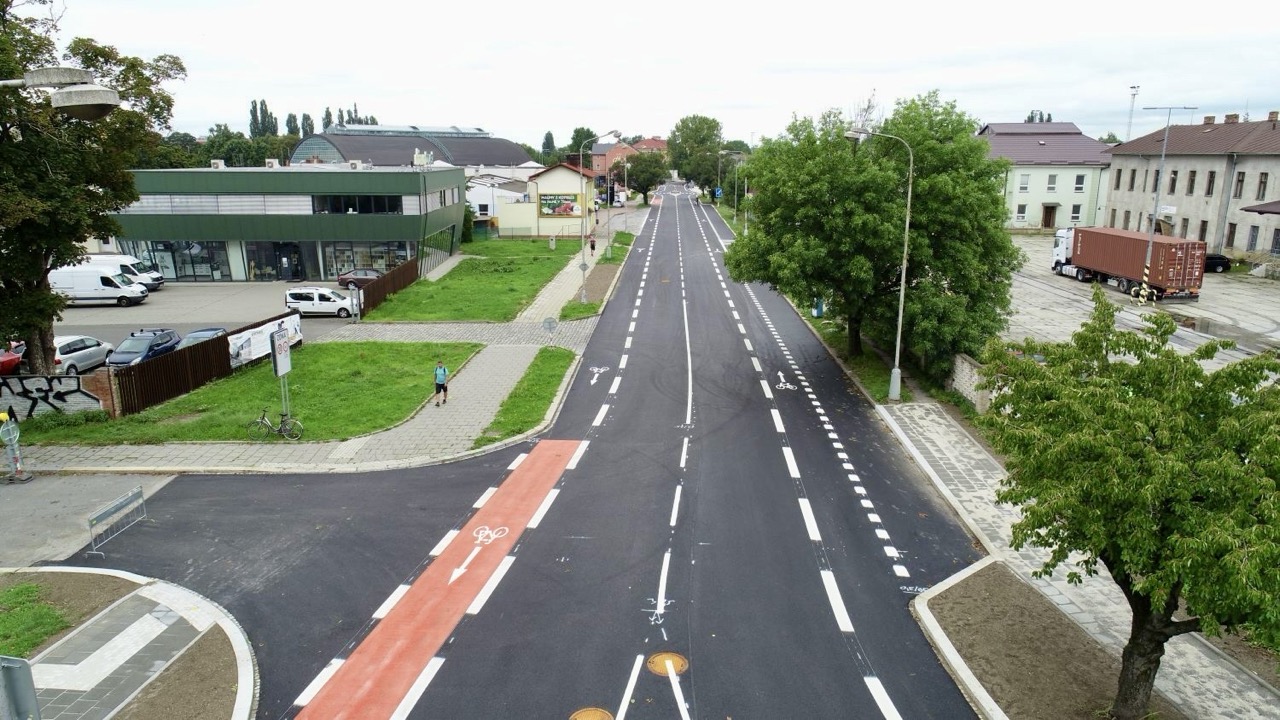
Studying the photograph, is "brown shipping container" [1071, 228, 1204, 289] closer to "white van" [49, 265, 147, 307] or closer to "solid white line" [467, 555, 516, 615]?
"solid white line" [467, 555, 516, 615]

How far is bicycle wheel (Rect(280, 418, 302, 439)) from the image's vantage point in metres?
22.0

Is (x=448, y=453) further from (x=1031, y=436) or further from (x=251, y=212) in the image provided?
(x=251, y=212)

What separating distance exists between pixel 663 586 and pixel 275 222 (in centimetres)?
4177

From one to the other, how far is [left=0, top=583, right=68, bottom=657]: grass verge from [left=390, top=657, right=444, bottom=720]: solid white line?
5967 millimetres

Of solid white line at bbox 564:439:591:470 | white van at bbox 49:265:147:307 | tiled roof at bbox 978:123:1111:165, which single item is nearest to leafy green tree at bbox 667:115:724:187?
tiled roof at bbox 978:123:1111:165

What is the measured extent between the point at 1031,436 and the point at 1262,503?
2.38m

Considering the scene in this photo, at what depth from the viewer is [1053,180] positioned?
74.0 metres

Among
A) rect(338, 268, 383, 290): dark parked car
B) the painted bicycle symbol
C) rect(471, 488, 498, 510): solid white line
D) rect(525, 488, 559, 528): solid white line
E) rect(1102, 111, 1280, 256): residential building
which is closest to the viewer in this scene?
the painted bicycle symbol

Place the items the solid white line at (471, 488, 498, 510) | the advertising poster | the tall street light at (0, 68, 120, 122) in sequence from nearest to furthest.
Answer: the tall street light at (0, 68, 120, 122), the solid white line at (471, 488, 498, 510), the advertising poster

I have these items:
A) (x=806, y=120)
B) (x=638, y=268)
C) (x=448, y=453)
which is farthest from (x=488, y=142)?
(x=448, y=453)

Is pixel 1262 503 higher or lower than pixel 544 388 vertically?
higher

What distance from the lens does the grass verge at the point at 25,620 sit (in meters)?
12.4

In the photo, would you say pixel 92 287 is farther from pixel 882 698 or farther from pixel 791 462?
pixel 882 698

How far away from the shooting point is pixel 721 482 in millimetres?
19125
